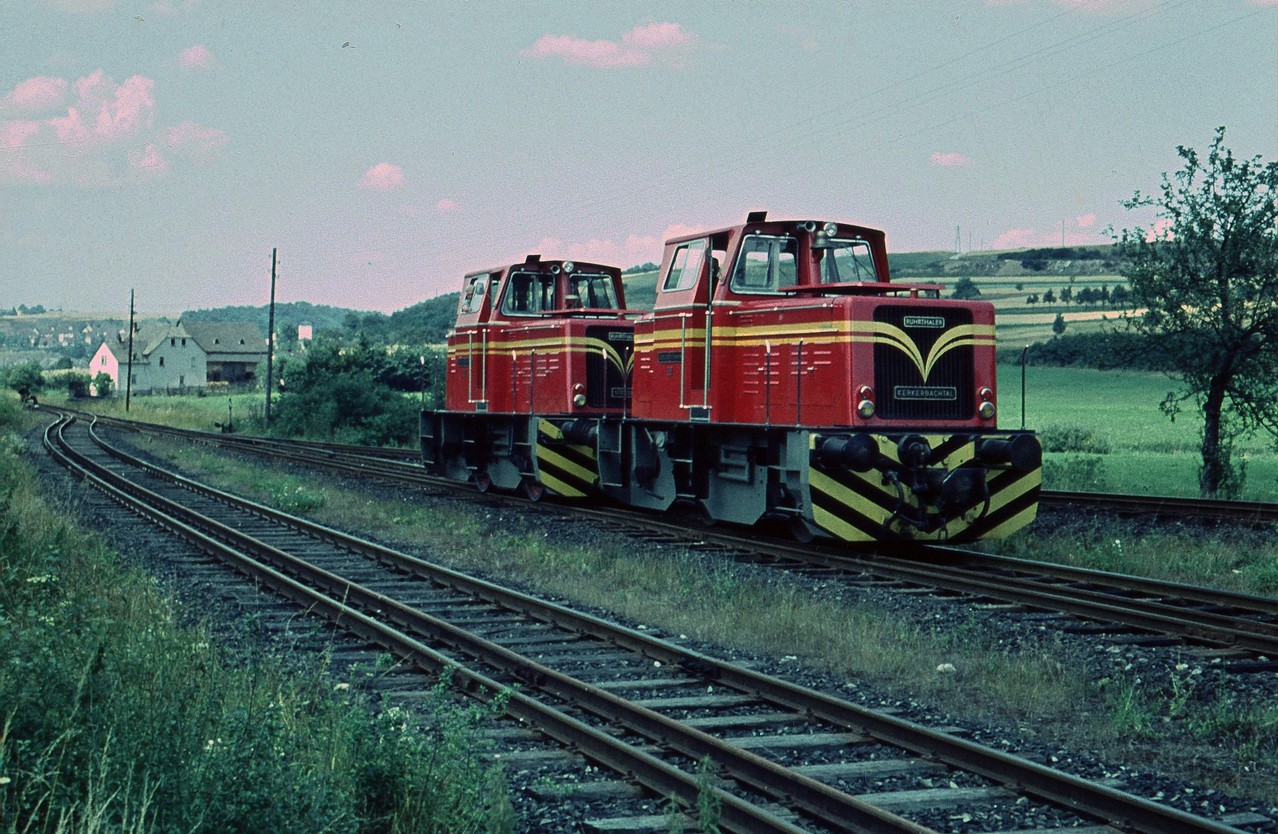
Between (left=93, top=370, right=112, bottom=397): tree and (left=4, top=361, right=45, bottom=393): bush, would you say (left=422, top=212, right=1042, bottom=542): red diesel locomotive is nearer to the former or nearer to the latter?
(left=4, top=361, right=45, bottom=393): bush

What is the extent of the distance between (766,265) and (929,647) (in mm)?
6361

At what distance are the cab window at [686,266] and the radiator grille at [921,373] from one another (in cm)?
272

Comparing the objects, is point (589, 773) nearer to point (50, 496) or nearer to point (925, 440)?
point (925, 440)

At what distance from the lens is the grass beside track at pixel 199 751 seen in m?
4.24

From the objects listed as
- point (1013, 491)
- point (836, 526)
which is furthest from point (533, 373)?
point (1013, 491)

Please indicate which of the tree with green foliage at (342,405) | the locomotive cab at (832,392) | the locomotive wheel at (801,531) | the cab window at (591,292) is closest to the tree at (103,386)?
the tree with green foliage at (342,405)

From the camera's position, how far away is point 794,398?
42.7 feet

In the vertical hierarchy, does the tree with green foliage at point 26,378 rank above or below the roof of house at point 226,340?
below

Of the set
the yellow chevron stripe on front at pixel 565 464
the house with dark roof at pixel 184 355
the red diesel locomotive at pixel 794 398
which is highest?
the house with dark roof at pixel 184 355

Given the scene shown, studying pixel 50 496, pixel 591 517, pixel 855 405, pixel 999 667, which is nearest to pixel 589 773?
pixel 999 667

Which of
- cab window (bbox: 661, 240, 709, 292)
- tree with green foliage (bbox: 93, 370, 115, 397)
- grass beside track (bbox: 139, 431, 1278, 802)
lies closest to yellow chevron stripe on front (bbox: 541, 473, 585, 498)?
grass beside track (bbox: 139, 431, 1278, 802)

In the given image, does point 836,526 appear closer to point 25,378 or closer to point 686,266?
point 686,266

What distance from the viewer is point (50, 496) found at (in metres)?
18.7

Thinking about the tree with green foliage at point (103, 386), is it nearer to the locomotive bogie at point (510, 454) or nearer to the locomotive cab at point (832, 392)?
the locomotive bogie at point (510, 454)
